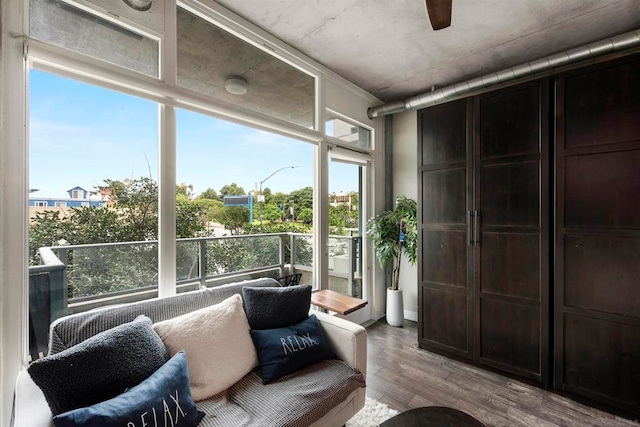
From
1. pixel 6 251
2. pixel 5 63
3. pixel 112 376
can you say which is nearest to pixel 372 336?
pixel 112 376

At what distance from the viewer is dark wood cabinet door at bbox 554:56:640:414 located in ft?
A: 6.63

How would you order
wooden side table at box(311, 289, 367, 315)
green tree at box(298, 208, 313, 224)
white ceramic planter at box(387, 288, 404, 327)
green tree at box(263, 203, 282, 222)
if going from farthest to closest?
white ceramic planter at box(387, 288, 404, 327) → green tree at box(298, 208, 313, 224) → green tree at box(263, 203, 282, 222) → wooden side table at box(311, 289, 367, 315)

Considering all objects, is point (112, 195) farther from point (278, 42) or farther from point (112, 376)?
point (278, 42)

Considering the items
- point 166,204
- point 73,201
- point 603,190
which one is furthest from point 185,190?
point 603,190

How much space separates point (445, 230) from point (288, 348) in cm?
198

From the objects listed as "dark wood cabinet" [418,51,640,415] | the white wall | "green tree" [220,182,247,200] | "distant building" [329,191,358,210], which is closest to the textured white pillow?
"green tree" [220,182,247,200]

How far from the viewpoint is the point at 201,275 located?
220 centimetres

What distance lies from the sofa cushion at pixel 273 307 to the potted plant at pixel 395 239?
1782 mm

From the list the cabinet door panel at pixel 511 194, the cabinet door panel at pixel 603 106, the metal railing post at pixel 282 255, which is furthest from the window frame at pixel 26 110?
the cabinet door panel at pixel 603 106

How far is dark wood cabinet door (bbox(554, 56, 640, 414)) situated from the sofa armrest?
168 cm

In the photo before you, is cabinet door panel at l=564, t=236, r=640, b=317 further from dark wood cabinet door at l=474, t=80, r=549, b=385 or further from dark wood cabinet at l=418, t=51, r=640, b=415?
dark wood cabinet door at l=474, t=80, r=549, b=385

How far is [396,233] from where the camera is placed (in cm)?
360

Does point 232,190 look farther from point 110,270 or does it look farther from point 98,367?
point 98,367

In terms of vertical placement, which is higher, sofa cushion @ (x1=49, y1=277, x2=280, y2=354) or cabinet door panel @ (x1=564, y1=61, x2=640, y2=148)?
cabinet door panel @ (x1=564, y1=61, x2=640, y2=148)
